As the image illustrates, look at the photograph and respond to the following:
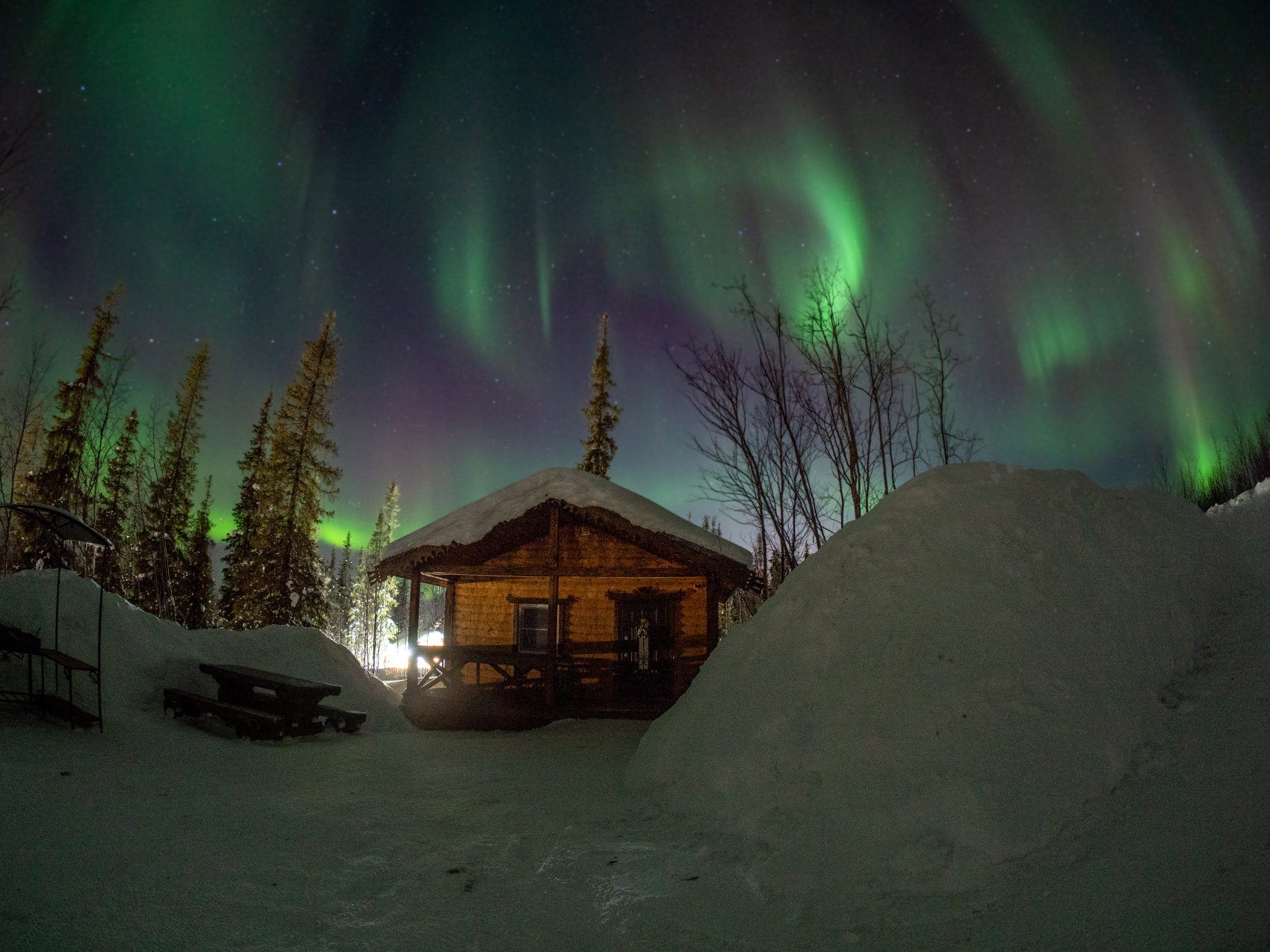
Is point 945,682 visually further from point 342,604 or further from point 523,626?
point 342,604

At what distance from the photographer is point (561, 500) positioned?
1221 cm

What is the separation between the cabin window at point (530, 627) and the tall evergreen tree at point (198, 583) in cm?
1977

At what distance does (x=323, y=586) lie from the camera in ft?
91.6

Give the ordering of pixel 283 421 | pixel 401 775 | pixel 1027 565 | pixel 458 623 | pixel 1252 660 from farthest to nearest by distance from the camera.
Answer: pixel 283 421
pixel 458 623
pixel 401 775
pixel 1027 565
pixel 1252 660

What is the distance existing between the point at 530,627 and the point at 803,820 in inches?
498

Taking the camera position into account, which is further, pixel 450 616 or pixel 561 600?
pixel 450 616

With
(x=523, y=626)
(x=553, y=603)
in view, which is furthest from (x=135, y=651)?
(x=523, y=626)

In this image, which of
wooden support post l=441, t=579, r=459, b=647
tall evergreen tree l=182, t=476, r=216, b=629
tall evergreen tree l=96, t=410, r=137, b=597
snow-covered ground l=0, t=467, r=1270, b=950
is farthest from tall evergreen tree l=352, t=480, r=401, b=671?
snow-covered ground l=0, t=467, r=1270, b=950

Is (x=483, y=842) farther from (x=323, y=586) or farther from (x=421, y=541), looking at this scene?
(x=323, y=586)

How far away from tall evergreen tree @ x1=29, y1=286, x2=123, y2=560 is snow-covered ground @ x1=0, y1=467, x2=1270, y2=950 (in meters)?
21.8

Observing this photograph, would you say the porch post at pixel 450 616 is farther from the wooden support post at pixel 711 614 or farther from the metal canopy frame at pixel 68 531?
the metal canopy frame at pixel 68 531

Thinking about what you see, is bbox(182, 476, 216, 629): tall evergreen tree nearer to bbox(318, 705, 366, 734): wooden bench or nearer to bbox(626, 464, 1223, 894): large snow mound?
bbox(318, 705, 366, 734): wooden bench

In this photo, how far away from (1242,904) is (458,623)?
15.9 meters

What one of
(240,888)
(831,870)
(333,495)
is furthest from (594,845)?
(333,495)
